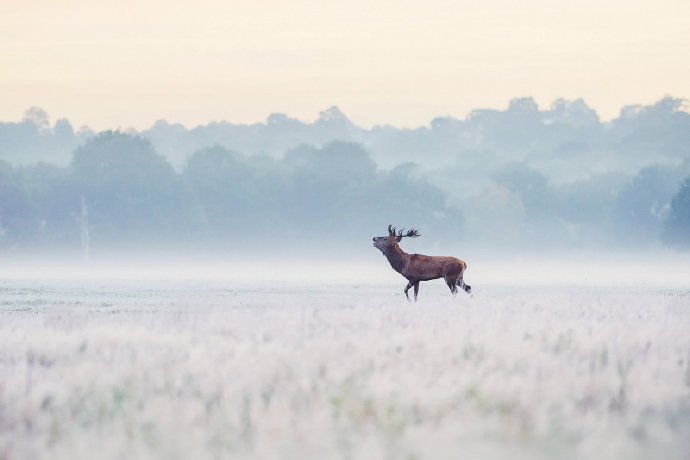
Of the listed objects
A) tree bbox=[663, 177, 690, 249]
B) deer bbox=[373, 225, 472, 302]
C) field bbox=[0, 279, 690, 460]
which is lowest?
field bbox=[0, 279, 690, 460]

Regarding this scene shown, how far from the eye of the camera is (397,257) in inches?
1156

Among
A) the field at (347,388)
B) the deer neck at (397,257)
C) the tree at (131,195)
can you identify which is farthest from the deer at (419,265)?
the tree at (131,195)

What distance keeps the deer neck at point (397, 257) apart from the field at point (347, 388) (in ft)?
25.6

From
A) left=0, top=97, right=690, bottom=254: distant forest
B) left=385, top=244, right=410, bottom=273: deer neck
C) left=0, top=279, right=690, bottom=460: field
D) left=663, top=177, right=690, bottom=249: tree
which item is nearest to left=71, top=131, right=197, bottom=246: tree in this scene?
left=0, top=97, right=690, bottom=254: distant forest

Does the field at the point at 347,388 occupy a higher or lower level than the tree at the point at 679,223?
lower

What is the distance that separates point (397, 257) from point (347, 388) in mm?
16738

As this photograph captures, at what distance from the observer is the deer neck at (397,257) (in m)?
29.2

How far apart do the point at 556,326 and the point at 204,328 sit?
4.98 metres

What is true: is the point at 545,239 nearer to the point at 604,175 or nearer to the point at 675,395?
the point at 604,175

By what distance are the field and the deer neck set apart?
7790 mm

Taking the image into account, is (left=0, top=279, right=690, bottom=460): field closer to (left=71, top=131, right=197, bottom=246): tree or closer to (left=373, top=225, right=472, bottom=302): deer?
(left=373, top=225, right=472, bottom=302): deer

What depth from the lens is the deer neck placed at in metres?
29.2

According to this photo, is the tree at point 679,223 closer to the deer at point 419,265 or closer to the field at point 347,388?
the deer at point 419,265

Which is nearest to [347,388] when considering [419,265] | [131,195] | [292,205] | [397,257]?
[419,265]
